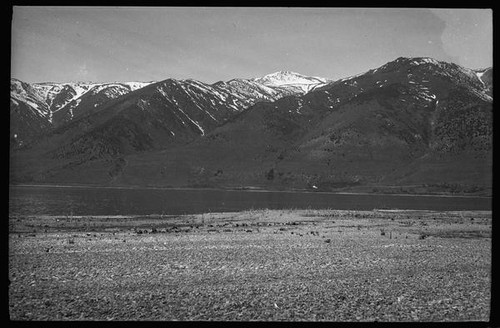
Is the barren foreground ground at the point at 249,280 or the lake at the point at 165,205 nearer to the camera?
the barren foreground ground at the point at 249,280

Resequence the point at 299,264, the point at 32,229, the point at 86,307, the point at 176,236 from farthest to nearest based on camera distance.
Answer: the point at 32,229 < the point at 176,236 < the point at 299,264 < the point at 86,307

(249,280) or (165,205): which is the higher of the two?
(249,280)

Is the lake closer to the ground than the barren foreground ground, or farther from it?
closer to the ground

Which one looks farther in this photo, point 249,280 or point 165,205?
point 165,205

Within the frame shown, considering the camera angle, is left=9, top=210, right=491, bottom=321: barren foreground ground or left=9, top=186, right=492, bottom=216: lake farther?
left=9, top=186, right=492, bottom=216: lake

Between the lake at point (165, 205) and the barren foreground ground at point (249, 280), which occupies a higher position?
the barren foreground ground at point (249, 280)
